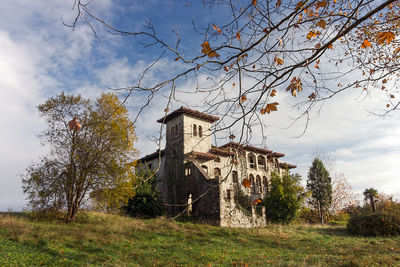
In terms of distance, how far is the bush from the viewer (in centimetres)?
1655

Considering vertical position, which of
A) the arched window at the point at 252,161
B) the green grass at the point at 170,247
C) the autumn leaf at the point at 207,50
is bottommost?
the green grass at the point at 170,247

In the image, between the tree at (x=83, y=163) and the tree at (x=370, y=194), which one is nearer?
the tree at (x=83, y=163)

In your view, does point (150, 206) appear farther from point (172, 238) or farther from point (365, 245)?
point (365, 245)

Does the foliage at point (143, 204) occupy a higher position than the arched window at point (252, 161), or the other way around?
the arched window at point (252, 161)

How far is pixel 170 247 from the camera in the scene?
38.3 ft

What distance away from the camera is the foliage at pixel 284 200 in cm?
2202

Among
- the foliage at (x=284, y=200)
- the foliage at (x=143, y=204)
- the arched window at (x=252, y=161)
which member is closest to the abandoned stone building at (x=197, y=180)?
the foliage at (x=284, y=200)

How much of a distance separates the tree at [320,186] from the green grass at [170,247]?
1527 centimetres

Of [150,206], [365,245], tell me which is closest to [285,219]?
[365,245]

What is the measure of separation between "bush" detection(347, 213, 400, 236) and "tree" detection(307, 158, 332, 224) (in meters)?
10.9

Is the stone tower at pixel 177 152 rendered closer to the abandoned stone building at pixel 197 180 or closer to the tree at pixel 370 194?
the abandoned stone building at pixel 197 180

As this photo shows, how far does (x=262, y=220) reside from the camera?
2023 centimetres

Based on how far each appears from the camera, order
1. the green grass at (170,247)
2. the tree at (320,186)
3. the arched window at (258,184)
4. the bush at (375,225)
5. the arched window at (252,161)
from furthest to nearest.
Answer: the tree at (320,186), the arched window at (252,161), the arched window at (258,184), the bush at (375,225), the green grass at (170,247)

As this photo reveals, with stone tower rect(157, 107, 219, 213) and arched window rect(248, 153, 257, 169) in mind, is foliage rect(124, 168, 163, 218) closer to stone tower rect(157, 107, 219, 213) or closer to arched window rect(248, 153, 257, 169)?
stone tower rect(157, 107, 219, 213)
